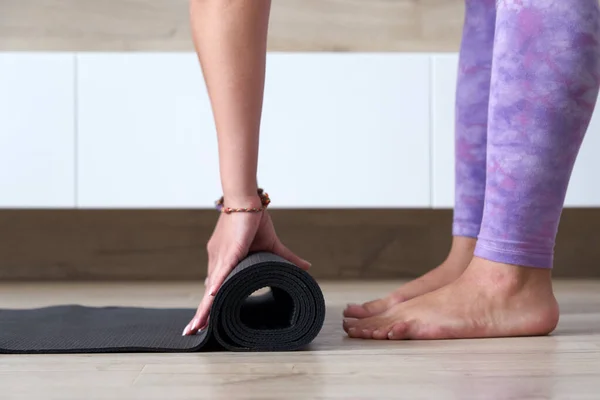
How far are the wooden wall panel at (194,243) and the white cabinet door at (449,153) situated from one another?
1.51 feet

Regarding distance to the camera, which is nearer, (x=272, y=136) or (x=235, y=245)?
(x=235, y=245)

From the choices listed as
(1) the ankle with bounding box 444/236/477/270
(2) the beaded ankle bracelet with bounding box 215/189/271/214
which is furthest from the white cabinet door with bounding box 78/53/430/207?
(2) the beaded ankle bracelet with bounding box 215/189/271/214

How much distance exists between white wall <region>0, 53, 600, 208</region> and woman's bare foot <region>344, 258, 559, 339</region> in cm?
129

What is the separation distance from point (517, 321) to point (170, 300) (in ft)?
3.82

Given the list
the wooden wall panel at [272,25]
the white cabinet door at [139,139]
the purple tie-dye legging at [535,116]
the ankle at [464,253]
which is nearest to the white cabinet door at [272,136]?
the white cabinet door at [139,139]

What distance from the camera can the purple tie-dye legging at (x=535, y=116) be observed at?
4.37 feet

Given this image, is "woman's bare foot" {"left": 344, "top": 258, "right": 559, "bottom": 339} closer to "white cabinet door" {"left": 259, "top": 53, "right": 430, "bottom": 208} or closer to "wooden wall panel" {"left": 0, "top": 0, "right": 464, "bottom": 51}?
"white cabinet door" {"left": 259, "top": 53, "right": 430, "bottom": 208}

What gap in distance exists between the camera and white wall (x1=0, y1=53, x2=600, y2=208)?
2.65 m

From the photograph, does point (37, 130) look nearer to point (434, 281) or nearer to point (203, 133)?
point (203, 133)

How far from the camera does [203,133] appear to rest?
105 inches

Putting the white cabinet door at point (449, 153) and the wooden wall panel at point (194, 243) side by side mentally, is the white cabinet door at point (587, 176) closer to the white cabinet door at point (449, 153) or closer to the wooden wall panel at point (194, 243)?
the white cabinet door at point (449, 153)

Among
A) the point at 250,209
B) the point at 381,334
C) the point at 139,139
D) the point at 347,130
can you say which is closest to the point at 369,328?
the point at 381,334

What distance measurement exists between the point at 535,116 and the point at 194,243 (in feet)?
6.42

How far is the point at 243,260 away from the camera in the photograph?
53.1 inches
